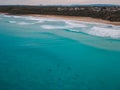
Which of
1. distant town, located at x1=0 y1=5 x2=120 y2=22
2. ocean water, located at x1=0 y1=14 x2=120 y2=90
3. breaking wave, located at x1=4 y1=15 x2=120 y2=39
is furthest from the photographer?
distant town, located at x1=0 y1=5 x2=120 y2=22

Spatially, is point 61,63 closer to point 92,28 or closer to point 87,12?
point 92,28

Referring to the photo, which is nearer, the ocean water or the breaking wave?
the ocean water

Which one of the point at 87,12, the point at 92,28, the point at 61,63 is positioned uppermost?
the point at 87,12

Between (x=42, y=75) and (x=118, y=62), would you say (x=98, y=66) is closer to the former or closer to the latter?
(x=118, y=62)

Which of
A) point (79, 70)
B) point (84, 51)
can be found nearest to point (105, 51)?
point (84, 51)

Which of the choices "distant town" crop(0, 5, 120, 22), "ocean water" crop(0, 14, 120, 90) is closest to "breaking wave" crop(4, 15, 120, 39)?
"ocean water" crop(0, 14, 120, 90)

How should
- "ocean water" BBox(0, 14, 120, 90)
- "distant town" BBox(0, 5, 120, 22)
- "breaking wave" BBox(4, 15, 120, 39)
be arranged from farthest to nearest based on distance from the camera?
"distant town" BBox(0, 5, 120, 22), "breaking wave" BBox(4, 15, 120, 39), "ocean water" BBox(0, 14, 120, 90)

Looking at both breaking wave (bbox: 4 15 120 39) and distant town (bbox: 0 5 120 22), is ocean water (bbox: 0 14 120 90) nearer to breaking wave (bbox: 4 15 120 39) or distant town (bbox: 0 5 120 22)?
breaking wave (bbox: 4 15 120 39)

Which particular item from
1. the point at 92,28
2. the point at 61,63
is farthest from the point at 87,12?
the point at 61,63
